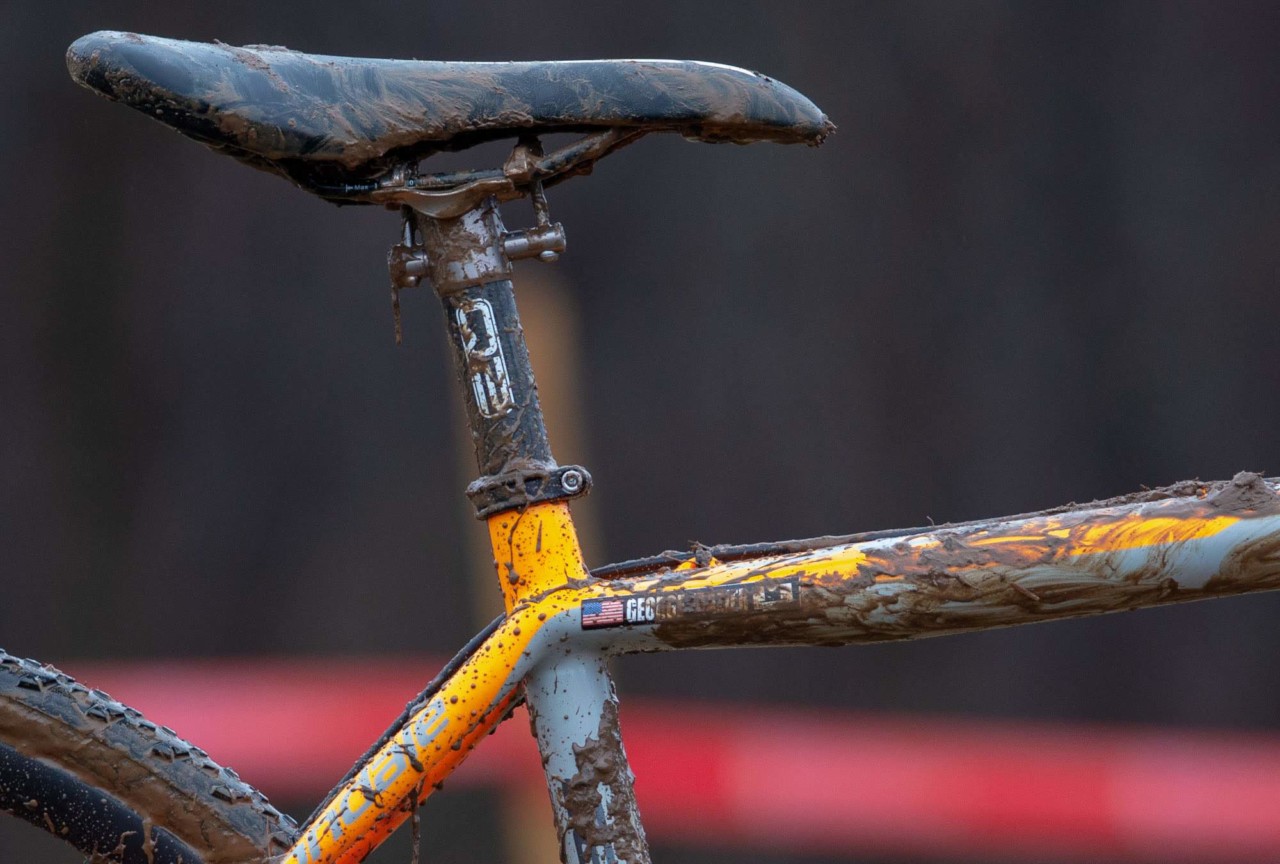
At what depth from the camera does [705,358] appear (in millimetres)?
2645

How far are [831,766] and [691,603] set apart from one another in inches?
68.3

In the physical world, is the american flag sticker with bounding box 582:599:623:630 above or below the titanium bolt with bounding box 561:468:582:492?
below

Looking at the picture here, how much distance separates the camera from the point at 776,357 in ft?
8.66

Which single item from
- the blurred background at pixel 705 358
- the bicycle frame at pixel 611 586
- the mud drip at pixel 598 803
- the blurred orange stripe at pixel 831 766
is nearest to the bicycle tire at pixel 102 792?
the bicycle frame at pixel 611 586

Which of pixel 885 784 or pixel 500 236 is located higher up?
pixel 500 236

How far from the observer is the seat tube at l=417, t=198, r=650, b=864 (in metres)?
0.78

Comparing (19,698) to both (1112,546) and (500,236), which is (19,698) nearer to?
(500,236)

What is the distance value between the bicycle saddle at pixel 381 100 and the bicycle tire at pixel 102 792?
382 millimetres

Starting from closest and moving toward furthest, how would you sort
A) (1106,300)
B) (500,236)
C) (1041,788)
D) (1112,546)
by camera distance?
(1112,546) → (500,236) → (1041,788) → (1106,300)

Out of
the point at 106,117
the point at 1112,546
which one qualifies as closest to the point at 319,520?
the point at 106,117

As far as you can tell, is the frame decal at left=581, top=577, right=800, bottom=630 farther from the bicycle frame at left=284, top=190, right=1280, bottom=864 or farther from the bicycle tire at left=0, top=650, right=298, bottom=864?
the bicycle tire at left=0, top=650, right=298, bottom=864

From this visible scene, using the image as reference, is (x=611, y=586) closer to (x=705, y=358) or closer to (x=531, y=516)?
(x=531, y=516)

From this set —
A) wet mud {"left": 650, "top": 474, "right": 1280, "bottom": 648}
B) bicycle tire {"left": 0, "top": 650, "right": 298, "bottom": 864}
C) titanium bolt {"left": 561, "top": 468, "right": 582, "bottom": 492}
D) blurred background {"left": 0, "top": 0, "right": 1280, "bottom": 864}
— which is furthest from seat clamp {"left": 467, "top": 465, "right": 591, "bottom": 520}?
blurred background {"left": 0, "top": 0, "right": 1280, "bottom": 864}

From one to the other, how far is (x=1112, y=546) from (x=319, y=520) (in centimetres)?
221
